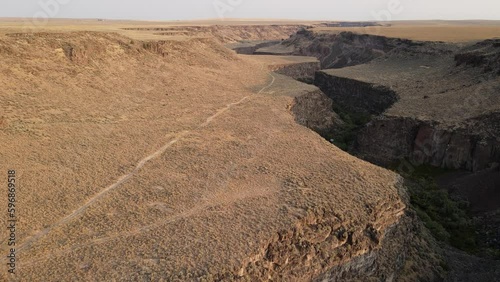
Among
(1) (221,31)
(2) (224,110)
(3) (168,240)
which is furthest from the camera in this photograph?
(1) (221,31)

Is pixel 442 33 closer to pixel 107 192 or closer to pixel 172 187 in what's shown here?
pixel 172 187

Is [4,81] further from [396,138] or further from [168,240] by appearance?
[396,138]

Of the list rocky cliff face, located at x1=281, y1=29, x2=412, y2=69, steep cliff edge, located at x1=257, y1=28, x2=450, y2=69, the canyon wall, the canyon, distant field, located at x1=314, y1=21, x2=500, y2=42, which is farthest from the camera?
Answer: rocky cliff face, located at x1=281, y1=29, x2=412, y2=69

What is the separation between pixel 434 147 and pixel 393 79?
14819mm

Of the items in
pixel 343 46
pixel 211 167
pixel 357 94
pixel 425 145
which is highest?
pixel 343 46

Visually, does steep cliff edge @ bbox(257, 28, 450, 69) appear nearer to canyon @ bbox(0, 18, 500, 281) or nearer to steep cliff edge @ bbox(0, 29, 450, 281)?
canyon @ bbox(0, 18, 500, 281)

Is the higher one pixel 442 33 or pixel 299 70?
pixel 442 33

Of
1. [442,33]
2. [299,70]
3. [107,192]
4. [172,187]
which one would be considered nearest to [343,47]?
[442,33]

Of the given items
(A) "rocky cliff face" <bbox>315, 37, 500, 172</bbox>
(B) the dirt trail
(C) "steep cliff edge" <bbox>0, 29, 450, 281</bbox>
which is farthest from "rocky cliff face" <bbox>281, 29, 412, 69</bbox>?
(B) the dirt trail

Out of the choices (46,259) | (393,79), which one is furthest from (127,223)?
(393,79)

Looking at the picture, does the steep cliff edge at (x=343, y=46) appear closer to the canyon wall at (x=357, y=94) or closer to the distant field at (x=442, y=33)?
the distant field at (x=442, y=33)

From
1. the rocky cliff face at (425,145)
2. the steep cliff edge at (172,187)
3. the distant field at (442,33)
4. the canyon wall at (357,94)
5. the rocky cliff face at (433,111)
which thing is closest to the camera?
the steep cliff edge at (172,187)

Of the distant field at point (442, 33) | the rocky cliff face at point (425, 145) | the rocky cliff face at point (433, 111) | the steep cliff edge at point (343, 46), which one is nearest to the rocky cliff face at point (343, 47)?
the steep cliff edge at point (343, 46)

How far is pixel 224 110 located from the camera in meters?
25.5
